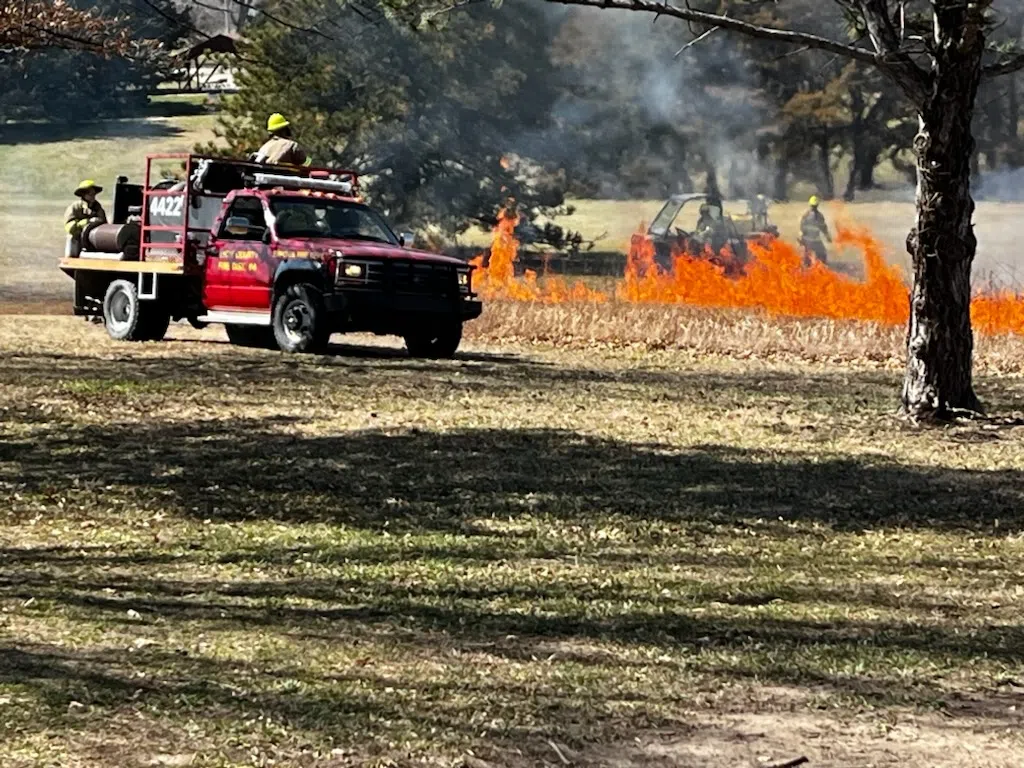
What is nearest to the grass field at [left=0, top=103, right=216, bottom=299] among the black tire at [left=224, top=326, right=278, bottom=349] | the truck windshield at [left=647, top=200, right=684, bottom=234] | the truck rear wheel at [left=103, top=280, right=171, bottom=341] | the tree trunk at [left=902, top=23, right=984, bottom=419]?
the truck windshield at [left=647, top=200, right=684, bottom=234]

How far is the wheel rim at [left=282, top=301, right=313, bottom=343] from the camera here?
67.9 ft

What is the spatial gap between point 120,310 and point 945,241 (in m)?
11.2

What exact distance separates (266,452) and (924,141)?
547cm

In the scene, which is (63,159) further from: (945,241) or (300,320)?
(945,241)

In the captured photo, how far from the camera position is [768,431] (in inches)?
583

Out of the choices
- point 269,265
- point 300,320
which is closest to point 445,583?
point 300,320

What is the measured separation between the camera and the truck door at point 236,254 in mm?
21531

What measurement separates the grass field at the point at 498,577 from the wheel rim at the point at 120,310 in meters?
5.63

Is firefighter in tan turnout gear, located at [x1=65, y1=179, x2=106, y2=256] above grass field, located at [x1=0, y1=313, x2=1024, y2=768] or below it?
above

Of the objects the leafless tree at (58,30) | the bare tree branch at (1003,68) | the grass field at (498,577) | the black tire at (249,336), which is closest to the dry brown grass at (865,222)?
the black tire at (249,336)

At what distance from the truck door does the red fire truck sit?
0.03ft

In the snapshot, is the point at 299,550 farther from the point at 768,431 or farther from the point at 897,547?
the point at 768,431

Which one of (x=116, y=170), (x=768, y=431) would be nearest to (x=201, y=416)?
(x=768, y=431)

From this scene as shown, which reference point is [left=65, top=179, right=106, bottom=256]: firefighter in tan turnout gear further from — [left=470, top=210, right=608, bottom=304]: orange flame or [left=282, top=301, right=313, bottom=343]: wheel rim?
[left=470, top=210, right=608, bottom=304]: orange flame
